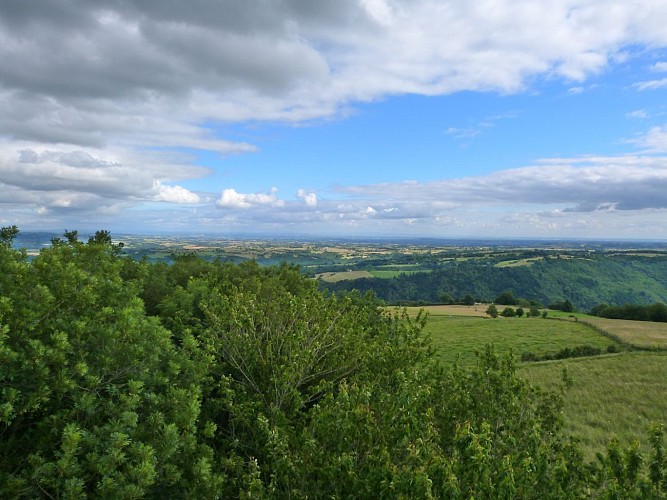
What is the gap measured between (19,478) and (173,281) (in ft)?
78.6

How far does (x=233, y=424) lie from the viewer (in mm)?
14680

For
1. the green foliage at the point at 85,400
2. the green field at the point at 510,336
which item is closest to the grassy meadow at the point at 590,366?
the green field at the point at 510,336

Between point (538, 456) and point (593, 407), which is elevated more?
point (538, 456)

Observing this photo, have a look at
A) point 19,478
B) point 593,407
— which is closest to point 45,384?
point 19,478

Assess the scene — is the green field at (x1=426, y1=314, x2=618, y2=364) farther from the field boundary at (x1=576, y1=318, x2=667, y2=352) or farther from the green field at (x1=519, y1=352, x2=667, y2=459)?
the green field at (x1=519, y1=352, x2=667, y2=459)

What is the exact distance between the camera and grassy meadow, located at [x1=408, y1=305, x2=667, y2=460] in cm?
3631

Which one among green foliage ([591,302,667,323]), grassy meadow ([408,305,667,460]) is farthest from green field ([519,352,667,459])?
green foliage ([591,302,667,323])

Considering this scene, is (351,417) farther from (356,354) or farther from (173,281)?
(173,281)

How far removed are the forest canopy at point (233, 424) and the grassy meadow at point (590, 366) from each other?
351 cm

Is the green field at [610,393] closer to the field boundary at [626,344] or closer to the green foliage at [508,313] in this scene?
the field boundary at [626,344]

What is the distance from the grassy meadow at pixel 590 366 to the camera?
3631 cm

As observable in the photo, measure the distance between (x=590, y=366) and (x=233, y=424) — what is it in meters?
57.0

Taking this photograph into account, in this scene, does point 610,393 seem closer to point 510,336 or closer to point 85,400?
point 510,336

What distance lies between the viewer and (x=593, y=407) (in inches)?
1612
